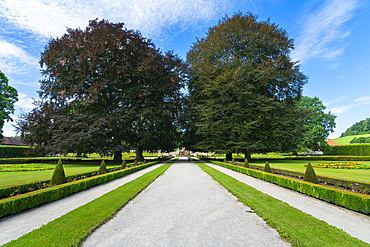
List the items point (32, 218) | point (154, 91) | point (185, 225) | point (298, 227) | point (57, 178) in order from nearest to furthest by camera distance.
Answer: point (298, 227), point (185, 225), point (32, 218), point (57, 178), point (154, 91)

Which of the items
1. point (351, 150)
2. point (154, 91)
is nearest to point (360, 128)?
point (351, 150)

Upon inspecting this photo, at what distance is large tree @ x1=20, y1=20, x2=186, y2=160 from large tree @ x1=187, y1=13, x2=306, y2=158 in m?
5.54

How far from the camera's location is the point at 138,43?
84.2 feet

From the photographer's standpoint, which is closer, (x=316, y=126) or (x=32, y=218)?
(x=32, y=218)

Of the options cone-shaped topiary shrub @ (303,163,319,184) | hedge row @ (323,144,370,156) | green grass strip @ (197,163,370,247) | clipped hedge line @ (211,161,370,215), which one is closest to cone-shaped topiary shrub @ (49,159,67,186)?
green grass strip @ (197,163,370,247)

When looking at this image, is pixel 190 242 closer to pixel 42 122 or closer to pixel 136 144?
pixel 136 144

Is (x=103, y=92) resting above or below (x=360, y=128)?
below

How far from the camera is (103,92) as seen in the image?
2559 cm

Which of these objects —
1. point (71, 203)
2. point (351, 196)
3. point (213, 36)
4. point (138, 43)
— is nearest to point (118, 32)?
point (138, 43)

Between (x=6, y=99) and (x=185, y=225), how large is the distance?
37.4 meters

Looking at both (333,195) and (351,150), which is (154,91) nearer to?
(333,195)

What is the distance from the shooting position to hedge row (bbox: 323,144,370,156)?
34.2 meters

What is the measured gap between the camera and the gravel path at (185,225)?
3742mm

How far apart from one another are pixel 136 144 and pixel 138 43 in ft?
43.7
